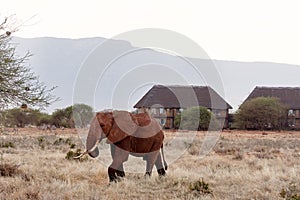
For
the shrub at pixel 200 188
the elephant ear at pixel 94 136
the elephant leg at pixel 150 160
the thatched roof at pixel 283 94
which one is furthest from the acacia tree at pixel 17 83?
the thatched roof at pixel 283 94

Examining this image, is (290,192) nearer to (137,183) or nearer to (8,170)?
(137,183)

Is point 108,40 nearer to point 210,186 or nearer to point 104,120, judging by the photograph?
point 104,120

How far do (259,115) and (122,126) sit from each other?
61868 millimetres

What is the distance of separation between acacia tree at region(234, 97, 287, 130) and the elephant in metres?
60.9

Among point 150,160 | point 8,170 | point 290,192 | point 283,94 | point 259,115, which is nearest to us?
point 290,192

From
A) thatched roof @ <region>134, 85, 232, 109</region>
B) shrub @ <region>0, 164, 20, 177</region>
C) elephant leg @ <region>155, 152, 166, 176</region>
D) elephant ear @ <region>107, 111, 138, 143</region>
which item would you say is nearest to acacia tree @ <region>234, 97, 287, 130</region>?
thatched roof @ <region>134, 85, 232, 109</region>

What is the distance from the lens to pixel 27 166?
15.4m

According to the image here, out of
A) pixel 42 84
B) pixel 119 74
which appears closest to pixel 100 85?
pixel 119 74

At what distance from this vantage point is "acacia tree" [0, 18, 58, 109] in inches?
471

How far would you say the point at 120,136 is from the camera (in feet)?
42.3

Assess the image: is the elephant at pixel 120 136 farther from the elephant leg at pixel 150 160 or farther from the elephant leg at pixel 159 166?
the elephant leg at pixel 159 166

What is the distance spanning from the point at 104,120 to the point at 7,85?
7.99 ft

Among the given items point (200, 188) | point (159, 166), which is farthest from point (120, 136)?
point (200, 188)

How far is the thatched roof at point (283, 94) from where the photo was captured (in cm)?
8469
